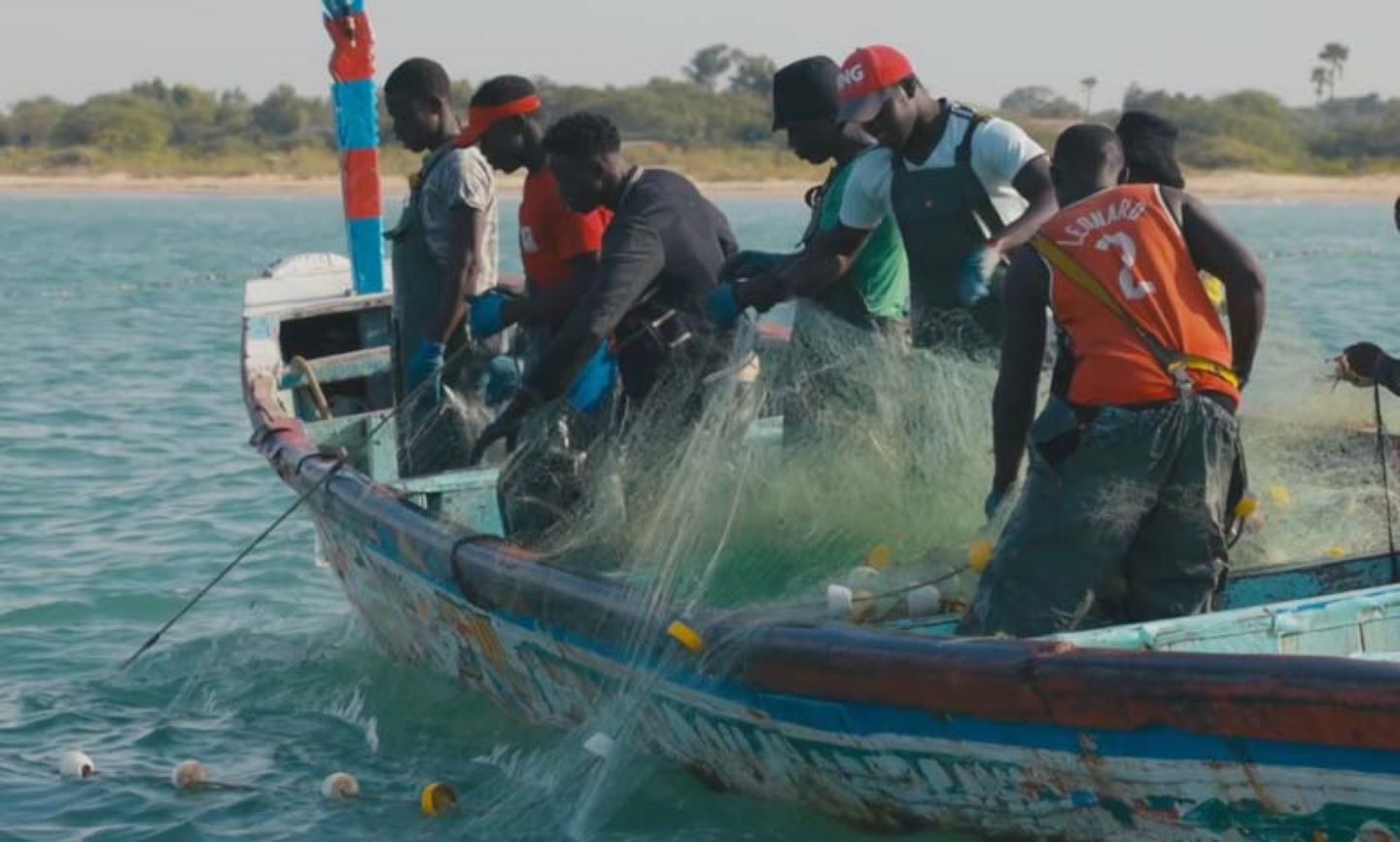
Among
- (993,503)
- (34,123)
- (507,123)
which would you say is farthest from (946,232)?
(34,123)

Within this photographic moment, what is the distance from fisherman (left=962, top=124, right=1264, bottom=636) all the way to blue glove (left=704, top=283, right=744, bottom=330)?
50.3 inches

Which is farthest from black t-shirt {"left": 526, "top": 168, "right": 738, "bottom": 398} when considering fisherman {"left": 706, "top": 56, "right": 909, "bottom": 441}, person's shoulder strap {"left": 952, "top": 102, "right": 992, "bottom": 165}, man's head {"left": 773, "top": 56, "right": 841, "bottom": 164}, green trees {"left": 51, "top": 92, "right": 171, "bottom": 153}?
green trees {"left": 51, "top": 92, "right": 171, "bottom": 153}

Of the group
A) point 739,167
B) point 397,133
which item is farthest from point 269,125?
point 397,133

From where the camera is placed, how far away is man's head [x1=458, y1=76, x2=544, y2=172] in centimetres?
739

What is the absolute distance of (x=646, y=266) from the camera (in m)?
6.43

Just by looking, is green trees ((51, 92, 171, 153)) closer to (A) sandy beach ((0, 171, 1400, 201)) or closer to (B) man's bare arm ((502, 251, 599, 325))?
(A) sandy beach ((0, 171, 1400, 201))

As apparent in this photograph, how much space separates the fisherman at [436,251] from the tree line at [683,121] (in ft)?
187

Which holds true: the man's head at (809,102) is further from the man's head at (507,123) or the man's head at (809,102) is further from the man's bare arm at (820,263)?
the man's head at (507,123)

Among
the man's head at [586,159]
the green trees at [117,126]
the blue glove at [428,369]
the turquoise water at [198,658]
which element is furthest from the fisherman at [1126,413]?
the green trees at [117,126]

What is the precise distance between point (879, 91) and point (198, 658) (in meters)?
4.08

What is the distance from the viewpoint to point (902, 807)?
17.4 ft

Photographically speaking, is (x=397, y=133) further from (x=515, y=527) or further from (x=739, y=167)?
(x=739, y=167)

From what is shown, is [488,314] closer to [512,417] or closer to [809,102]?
[512,417]

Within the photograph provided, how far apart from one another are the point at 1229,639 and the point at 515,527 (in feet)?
8.54
